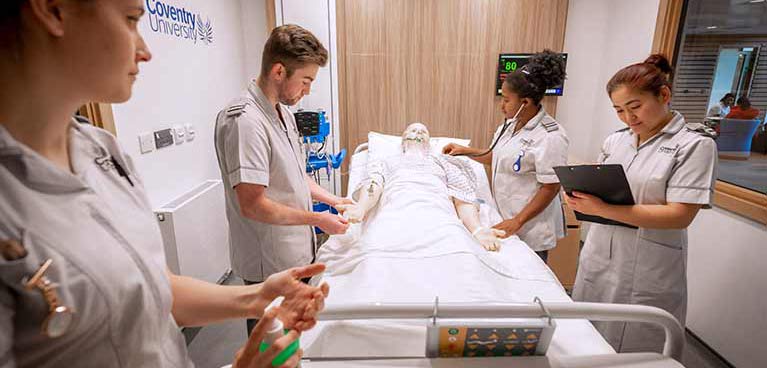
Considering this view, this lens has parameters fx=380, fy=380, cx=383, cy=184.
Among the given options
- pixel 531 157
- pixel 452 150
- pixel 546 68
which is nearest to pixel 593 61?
pixel 452 150

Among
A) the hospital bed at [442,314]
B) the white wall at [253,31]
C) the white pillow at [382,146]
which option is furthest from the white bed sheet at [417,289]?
the white wall at [253,31]

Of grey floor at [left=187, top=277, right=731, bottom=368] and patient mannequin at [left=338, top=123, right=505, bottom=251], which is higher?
patient mannequin at [left=338, top=123, right=505, bottom=251]

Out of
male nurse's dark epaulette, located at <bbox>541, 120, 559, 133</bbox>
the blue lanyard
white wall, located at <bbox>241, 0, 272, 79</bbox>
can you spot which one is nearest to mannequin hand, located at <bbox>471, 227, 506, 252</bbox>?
the blue lanyard

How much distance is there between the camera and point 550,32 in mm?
3424

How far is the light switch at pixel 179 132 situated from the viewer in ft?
7.84

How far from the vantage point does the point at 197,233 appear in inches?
Result: 93.7

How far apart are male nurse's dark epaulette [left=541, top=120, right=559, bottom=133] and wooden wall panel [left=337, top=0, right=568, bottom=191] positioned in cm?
170

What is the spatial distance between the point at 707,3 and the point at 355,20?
2.58m

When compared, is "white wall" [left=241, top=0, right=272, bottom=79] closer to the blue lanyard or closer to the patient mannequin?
the patient mannequin

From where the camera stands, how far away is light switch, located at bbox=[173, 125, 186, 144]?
2.39 meters

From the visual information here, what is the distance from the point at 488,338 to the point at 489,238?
3.03 feet

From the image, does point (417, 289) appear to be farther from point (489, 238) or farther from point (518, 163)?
point (518, 163)

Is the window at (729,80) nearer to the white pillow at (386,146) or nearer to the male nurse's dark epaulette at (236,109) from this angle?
the white pillow at (386,146)

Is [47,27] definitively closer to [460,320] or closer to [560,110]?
[460,320]
